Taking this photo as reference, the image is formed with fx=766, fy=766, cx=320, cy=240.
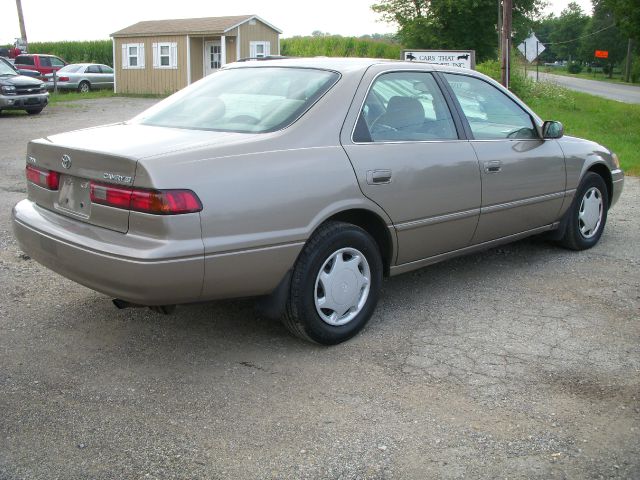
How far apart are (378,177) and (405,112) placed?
2.07 feet

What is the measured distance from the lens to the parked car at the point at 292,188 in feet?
12.1

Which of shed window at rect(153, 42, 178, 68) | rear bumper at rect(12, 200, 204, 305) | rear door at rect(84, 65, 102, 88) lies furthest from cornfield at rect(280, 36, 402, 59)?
rear bumper at rect(12, 200, 204, 305)

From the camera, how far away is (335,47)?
44094 millimetres

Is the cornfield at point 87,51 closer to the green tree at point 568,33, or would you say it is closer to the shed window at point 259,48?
the shed window at point 259,48

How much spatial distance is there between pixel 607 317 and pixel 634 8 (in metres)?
16.8

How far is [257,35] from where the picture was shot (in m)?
32.4

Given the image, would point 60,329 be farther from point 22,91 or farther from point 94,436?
point 22,91

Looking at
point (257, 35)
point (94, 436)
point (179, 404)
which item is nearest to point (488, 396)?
point (179, 404)

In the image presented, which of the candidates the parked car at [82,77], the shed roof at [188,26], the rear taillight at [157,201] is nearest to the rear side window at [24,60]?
the parked car at [82,77]

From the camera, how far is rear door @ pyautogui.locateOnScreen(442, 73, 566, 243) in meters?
5.26

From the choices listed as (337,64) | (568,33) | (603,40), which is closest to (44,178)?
(337,64)

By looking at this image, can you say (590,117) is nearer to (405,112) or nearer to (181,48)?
(181,48)

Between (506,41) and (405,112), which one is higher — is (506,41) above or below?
above

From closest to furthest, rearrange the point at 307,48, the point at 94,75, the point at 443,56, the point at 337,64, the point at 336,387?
the point at 336,387 < the point at 337,64 < the point at 443,56 < the point at 94,75 < the point at 307,48
